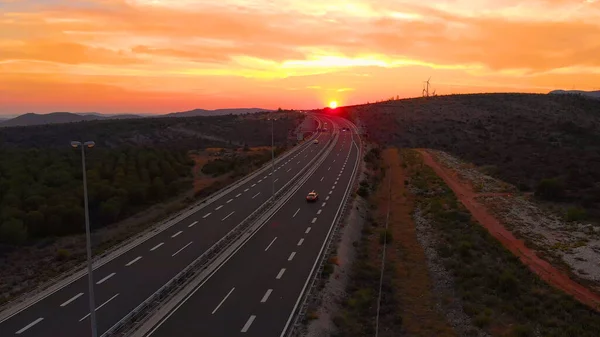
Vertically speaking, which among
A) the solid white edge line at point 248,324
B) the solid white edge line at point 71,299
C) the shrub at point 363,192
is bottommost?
Result: the solid white edge line at point 248,324

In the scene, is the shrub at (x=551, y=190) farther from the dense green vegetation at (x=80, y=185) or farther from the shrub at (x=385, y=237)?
the dense green vegetation at (x=80, y=185)

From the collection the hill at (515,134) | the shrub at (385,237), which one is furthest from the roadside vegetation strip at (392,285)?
the hill at (515,134)

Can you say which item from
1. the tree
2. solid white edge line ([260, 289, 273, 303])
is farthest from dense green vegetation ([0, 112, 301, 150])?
solid white edge line ([260, 289, 273, 303])

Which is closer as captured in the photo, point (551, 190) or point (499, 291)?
point (499, 291)

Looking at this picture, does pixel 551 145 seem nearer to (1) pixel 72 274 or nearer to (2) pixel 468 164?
(2) pixel 468 164

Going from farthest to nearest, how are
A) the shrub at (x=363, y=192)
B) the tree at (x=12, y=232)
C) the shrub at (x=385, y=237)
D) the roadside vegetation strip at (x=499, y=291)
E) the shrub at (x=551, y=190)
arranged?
the shrub at (x=363, y=192) < the shrub at (x=551, y=190) < the shrub at (x=385, y=237) < the tree at (x=12, y=232) < the roadside vegetation strip at (x=499, y=291)

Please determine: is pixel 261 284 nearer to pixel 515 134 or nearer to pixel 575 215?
pixel 575 215

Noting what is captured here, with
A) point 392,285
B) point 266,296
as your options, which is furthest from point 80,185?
point 392,285
